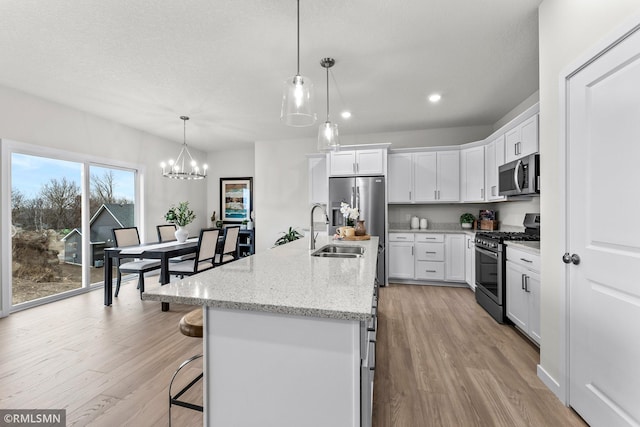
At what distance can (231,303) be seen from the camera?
3.47ft

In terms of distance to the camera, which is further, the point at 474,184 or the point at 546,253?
the point at 474,184

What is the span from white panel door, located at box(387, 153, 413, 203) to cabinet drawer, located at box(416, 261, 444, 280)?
1049 millimetres

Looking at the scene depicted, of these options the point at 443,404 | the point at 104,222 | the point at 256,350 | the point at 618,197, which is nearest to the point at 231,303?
the point at 256,350

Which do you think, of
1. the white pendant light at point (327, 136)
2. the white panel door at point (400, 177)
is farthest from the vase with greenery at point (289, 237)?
the white pendant light at point (327, 136)

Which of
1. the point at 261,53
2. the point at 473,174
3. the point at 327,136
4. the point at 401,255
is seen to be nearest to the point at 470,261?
the point at 401,255

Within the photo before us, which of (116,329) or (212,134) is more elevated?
(212,134)

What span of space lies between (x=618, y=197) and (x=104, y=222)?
5.68 metres

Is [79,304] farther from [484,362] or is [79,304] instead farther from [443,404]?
[484,362]

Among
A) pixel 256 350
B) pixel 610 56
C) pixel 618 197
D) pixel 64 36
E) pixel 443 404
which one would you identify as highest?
pixel 64 36

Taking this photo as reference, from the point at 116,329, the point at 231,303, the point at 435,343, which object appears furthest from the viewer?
the point at 116,329

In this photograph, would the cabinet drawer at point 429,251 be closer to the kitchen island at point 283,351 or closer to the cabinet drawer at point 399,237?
the cabinet drawer at point 399,237

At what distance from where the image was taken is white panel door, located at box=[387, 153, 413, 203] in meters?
4.77

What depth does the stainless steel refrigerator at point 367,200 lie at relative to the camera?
450 centimetres

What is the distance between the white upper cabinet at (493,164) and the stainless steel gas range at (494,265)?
0.59 metres
